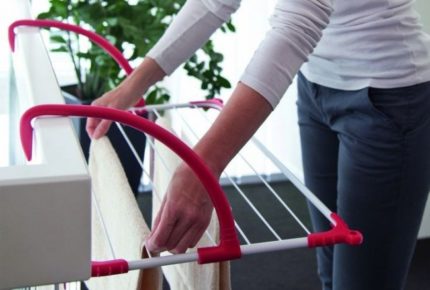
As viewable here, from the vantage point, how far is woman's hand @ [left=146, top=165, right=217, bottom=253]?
0.68 metres

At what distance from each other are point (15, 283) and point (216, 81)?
168 cm

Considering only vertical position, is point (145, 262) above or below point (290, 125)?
above

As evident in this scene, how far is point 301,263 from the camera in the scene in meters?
2.32

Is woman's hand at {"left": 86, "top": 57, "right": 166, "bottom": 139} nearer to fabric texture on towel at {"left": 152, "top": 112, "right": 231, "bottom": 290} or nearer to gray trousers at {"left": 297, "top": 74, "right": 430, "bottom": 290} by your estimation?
fabric texture on towel at {"left": 152, "top": 112, "right": 231, "bottom": 290}

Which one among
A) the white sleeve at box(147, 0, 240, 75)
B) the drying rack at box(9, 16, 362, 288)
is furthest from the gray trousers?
the drying rack at box(9, 16, 362, 288)

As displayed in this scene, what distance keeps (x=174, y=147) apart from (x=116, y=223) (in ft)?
0.92

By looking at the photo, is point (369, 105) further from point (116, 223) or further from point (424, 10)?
point (424, 10)

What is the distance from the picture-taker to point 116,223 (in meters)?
0.87

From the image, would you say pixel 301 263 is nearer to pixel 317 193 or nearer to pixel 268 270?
pixel 268 270

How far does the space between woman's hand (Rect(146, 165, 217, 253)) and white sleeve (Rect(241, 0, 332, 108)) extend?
0.15 metres

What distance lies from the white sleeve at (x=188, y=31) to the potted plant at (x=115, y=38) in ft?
2.84

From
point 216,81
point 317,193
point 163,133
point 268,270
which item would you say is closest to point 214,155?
point 163,133

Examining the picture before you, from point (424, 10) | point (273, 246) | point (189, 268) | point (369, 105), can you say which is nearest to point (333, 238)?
point (273, 246)

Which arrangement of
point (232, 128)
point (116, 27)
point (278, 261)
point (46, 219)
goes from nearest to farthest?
point (46, 219)
point (232, 128)
point (116, 27)
point (278, 261)
